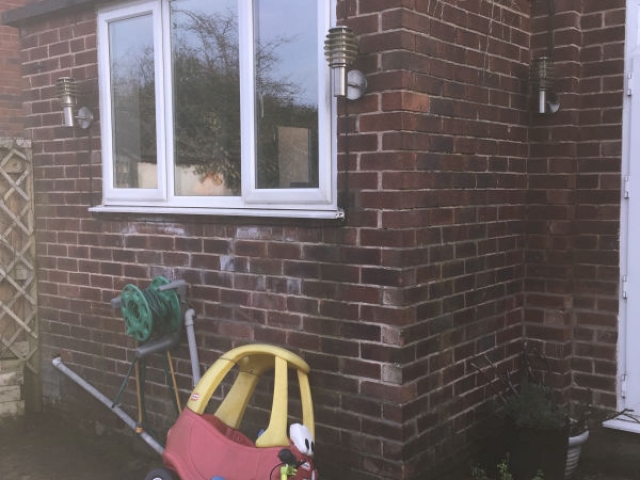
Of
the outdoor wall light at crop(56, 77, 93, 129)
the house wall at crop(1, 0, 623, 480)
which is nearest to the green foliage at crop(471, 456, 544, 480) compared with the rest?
the house wall at crop(1, 0, 623, 480)

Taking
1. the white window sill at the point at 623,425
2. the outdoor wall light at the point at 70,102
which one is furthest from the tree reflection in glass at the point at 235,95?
the white window sill at the point at 623,425

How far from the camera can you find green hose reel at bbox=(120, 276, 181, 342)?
396 centimetres

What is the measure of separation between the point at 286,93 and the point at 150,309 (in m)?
1.37

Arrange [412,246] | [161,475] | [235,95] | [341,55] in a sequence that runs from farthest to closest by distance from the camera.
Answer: [235,95], [161,475], [412,246], [341,55]

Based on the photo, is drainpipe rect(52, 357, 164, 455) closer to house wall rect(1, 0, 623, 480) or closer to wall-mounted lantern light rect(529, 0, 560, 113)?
house wall rect(1, 0, 623, 480)

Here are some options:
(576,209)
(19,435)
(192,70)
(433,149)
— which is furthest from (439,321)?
(19,435)

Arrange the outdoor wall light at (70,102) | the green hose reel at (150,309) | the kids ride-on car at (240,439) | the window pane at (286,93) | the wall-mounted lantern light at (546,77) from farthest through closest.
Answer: the outdoor wall light at (70,102), the wall-mounted lantern light at (546,77), the green hose reel at (150,309), the window pane at (286,93), the kids ride-on car at (240,439)

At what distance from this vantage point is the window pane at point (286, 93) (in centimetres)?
364

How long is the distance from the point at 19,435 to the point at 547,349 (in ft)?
11.8

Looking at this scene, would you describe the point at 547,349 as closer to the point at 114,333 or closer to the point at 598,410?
the point at 598,410

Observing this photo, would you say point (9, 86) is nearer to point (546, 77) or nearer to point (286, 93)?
point (286, 93)

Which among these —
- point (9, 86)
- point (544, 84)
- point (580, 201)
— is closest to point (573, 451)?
point (580, 201)

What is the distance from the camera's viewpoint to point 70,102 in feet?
15.3

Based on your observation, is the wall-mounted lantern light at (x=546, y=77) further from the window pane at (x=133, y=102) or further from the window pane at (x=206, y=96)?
the window pane at (x=133, y=102)
